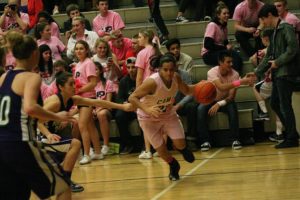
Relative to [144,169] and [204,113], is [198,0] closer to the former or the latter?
[204,113]

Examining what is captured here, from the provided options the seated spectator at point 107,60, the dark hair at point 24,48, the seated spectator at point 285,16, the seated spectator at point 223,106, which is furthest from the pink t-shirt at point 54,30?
the dark hair at point 24,48

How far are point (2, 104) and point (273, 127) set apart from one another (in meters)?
6.61

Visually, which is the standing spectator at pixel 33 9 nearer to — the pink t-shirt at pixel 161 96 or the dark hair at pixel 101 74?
the dark hair at pixel 101 74

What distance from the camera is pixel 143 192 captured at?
24.2 feet

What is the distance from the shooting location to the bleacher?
1059 cm

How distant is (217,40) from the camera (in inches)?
438

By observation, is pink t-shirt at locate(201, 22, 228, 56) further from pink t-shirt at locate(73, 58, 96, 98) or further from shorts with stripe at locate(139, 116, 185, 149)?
shorts with stripe at locate(139, 116, 185, 149)

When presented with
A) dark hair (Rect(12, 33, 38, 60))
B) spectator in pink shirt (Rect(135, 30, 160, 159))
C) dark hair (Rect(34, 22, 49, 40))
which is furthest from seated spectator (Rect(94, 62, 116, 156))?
dark hair (Rect(12, 33, 38, 60))

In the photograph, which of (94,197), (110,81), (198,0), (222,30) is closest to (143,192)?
(94,197)

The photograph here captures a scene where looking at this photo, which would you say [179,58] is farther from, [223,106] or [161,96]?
[161,96]

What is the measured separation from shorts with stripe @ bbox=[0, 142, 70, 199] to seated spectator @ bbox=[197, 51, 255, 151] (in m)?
5.59

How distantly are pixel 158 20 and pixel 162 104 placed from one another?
13.4ft

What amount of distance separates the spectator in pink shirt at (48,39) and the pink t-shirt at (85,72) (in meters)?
1.15

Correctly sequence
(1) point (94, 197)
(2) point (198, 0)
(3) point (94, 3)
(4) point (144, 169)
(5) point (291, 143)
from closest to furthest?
(1) point (94, 197) → (4) point (144, 169) → (5) point (291, 143) → (2) point (198, 0) → (3) point (94, 3)
